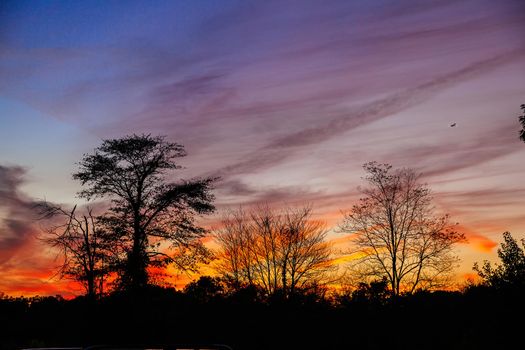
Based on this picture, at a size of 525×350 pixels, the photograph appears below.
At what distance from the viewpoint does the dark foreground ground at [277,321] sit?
56.9 feet

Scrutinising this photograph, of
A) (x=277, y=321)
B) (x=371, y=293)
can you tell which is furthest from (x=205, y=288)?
(x=371, y=293)

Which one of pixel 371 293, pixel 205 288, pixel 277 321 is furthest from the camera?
pixel 205 288

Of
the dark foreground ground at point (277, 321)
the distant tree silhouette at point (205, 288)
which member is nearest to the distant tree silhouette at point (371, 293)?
the dark foreground ground at point (277, 321)

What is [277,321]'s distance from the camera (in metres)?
21.2

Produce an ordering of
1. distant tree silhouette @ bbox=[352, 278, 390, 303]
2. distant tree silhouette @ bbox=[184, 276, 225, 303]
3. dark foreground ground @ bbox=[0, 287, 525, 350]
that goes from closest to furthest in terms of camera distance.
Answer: dark foreground ground @ bbox=[0, 287, 525, 350], distant tree silhouette @ bbox=[352, 278, 390, 303], distant tree silhouette @ bbox=[184, 276, 225, 303]

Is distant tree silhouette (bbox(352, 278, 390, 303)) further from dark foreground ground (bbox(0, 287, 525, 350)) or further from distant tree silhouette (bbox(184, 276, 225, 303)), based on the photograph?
distant tree silhouette (bbox(184, 276, 225, 303))

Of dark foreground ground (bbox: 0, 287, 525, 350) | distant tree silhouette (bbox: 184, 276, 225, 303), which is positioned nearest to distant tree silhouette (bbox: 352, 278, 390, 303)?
dark foreground ground (bbox: 0, 287, 525, 350)

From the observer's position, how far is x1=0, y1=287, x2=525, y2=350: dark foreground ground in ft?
56.9

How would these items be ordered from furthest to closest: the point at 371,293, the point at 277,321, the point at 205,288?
the point at 205,288 → the point at 371,293 → the point at 277,321

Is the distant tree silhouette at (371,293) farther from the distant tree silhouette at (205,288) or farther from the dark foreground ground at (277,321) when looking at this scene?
Result: the distant tree silhouette at (205,288)

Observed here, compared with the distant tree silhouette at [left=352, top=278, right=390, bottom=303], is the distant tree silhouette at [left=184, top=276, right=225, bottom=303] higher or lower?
higher

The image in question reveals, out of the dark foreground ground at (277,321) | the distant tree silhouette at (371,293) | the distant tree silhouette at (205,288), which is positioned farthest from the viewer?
the distant tree silhouette at (205,288)

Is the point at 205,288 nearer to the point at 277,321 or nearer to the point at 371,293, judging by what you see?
the point at 277,321

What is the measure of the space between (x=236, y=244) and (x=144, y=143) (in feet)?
51.9
